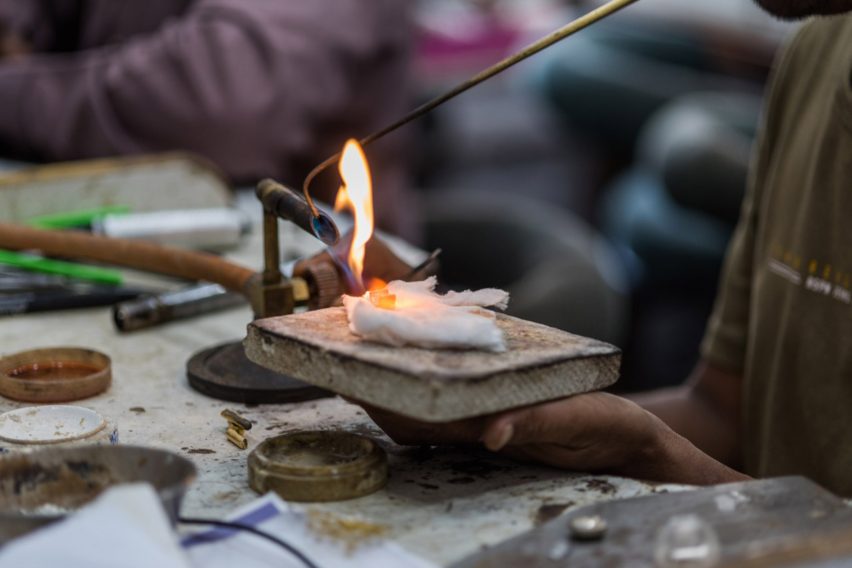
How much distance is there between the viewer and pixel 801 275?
141 centimetres

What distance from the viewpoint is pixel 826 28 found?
4.89 feet

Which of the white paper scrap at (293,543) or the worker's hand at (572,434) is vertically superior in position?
the worker's hand at (572,434)

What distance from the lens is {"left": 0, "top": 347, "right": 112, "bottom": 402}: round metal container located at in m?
1.19

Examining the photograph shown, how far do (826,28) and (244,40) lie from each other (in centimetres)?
127

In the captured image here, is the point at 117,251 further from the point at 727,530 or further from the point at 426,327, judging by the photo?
the point at 727,530

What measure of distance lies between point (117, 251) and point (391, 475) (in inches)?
28.6

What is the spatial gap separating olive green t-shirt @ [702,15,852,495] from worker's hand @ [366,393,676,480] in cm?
44

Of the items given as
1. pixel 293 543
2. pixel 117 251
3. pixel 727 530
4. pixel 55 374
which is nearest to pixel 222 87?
pixel 117 251

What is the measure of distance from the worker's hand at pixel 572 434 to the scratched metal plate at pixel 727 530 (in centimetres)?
8

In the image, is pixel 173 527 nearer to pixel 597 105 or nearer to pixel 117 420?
pixel 117 420

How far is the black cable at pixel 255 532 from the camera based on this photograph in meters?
0.83

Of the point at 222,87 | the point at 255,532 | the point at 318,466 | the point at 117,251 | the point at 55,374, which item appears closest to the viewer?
the point at 255,532

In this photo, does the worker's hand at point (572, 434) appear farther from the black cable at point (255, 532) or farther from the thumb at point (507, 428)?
the black cable at point (255, 532)

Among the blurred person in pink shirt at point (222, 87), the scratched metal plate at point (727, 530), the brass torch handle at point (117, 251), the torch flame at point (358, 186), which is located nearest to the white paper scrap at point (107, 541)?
the scratched metal plate at point (727, 530)
